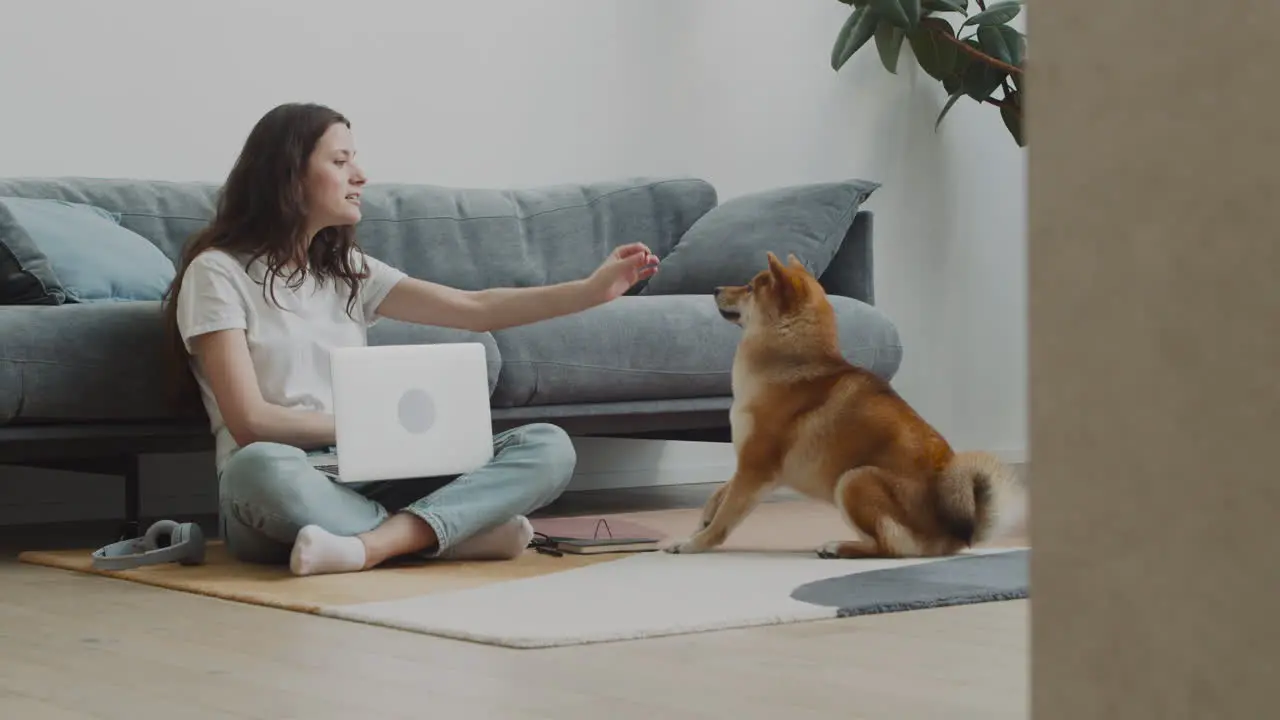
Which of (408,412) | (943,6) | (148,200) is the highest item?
(943,6)

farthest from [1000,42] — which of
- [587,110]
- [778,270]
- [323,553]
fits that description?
[323,553]

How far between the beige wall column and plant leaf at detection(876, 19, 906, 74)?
4.29 meters

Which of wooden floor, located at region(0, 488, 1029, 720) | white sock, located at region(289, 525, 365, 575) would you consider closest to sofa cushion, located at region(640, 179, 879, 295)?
white sock, located at region(289, 525, 365, 575)

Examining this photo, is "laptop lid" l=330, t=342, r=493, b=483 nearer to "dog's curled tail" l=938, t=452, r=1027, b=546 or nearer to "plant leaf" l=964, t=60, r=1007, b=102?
"dog's curled tail" l=938, t=452, r=1027, b=546

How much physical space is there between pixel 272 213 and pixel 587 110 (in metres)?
1.95

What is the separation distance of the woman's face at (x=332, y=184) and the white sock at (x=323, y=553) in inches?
24.0

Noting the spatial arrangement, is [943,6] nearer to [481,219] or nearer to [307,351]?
[481,219]

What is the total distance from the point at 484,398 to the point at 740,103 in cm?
240

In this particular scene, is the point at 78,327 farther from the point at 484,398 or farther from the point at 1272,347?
the point at 1272,347

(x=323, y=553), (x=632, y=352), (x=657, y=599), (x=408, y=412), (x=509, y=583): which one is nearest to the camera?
(x=657, y=599)

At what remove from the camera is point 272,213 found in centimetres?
289

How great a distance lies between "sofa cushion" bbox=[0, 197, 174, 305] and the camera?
317 cm

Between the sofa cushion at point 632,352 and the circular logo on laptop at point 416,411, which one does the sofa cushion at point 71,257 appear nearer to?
the sofa cushion at point 632,352

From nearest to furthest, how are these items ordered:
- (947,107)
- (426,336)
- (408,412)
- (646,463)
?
(408,412) < (426,336) < (646,463) < (947,107)
